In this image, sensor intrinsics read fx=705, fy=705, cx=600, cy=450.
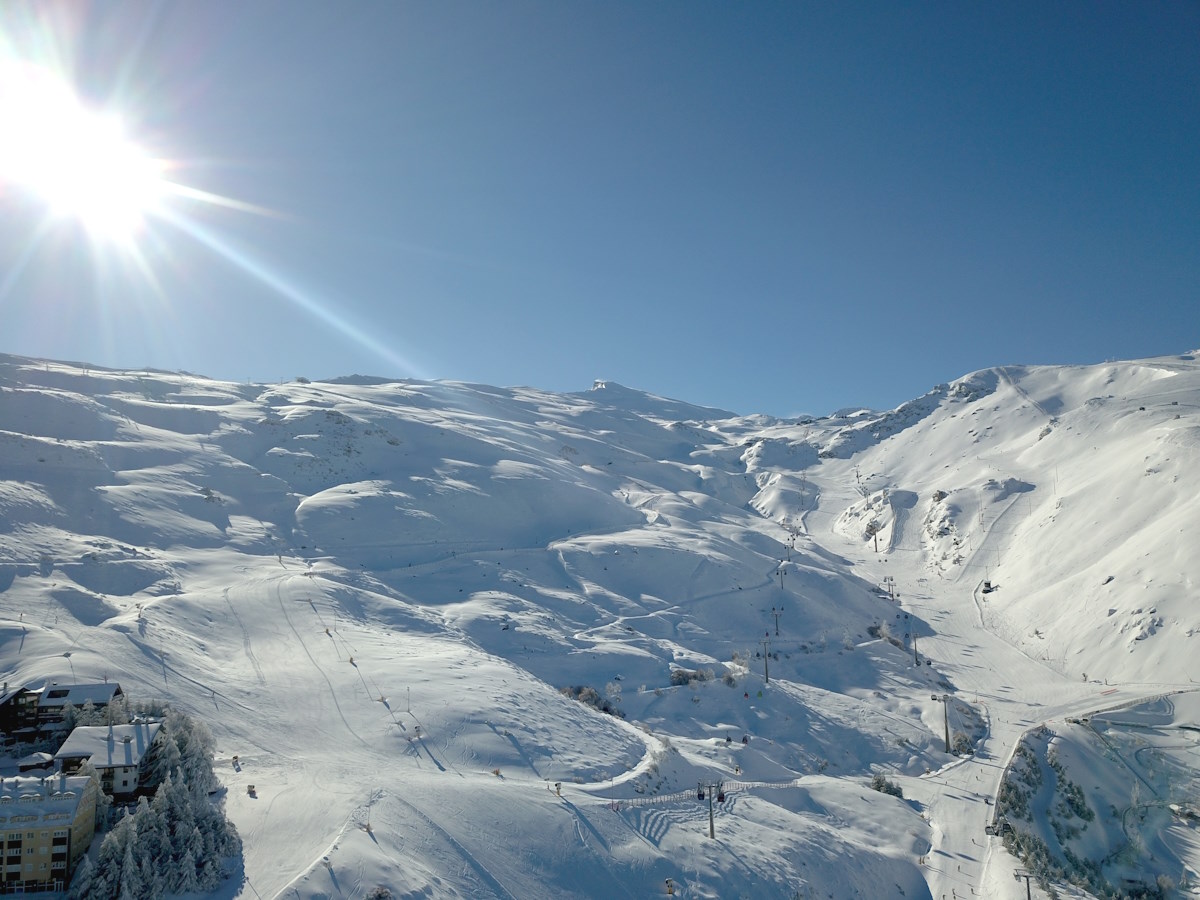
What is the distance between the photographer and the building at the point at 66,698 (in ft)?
89.4

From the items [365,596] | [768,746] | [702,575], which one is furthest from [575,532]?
[768,746]

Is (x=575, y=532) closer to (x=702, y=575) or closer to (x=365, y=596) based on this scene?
(x=702, y=575)

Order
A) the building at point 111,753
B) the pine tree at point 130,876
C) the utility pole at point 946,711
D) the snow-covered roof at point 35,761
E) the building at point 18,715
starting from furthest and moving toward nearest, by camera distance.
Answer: the utility pole at point 946,711, the building at point 18,715, the snow-covered roof at point 35,761, the building at point 111,753, the pine tree at point 130,876

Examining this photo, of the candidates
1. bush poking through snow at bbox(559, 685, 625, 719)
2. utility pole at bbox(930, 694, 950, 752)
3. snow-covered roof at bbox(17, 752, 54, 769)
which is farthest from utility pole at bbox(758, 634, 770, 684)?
snow-covered roof at bbox(17, 752, 54, 769)

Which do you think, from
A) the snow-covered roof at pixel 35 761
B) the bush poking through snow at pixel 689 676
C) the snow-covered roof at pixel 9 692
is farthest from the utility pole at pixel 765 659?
the snow-covered roof at pixel 9 692

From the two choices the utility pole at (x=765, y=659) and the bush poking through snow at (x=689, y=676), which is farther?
the utility pole at (x=765, y=659)

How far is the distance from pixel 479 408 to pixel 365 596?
95.6 meters

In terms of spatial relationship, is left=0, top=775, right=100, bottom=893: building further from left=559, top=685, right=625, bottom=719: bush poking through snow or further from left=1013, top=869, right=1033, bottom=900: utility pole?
left=1013, top=869, right=1033, bottom=900: utility pole

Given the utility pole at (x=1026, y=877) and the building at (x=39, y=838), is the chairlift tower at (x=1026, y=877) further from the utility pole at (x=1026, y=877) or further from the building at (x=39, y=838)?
the building at (x=39, y=838)

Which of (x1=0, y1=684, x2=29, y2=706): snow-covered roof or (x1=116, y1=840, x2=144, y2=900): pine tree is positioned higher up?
(x1=0, y1=684, x2=29, y2=706): snow-covered roof

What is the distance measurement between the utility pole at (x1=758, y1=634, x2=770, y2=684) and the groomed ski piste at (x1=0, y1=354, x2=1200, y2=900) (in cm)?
38

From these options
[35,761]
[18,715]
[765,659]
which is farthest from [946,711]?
[18,715]

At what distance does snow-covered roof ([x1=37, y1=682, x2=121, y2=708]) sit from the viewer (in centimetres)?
2746

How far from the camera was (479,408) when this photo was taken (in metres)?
147
